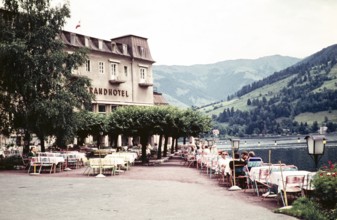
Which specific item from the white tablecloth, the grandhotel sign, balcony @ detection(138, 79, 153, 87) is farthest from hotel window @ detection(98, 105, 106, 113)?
the white tablecloth

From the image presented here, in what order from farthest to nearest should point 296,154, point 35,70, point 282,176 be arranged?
point 296,154
point 35,70
point 282,176

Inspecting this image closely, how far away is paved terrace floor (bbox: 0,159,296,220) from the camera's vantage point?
10742 millimetres

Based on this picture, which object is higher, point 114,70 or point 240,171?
point 114,70

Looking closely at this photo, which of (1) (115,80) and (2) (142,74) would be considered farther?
(2) (142,74)

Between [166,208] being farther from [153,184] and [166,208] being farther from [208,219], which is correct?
[153,184]

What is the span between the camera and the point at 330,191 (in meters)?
10.3

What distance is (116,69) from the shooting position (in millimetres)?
54250

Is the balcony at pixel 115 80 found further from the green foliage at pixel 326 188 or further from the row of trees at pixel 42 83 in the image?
the green foliage at pixel 326 188

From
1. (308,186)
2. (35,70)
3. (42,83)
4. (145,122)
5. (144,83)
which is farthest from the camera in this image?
(144,83)

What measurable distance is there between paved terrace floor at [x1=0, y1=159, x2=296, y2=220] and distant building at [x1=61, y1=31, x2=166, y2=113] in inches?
1254

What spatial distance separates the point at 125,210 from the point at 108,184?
6.51 metres

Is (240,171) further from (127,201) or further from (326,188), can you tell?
(326,188)

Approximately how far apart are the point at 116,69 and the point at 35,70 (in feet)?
86.2

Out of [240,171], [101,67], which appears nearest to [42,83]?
[240,171]
